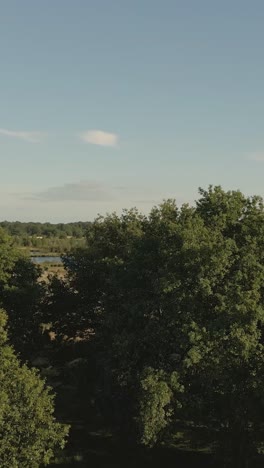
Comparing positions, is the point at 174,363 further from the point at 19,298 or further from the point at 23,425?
the point at 19,298

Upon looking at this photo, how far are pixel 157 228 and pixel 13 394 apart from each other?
13.7 metres

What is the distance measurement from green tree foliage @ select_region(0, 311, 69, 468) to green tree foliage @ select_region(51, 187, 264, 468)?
483cm

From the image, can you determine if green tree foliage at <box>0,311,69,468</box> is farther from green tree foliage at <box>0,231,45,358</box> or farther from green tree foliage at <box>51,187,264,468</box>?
green tree foliage at <box>0,231,45,358</box>

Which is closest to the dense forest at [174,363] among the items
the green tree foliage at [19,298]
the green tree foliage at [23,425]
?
the green tree foliage at [23,425]

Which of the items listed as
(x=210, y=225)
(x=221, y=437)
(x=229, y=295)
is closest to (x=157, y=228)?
(x=210, y=225)

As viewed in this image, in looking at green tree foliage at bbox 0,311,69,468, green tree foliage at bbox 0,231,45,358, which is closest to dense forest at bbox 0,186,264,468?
green tree foliage at bbox 0,311,69,468

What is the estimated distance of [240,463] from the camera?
26.8 m

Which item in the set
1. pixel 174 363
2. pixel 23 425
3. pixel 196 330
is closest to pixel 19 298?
pixel 174 363

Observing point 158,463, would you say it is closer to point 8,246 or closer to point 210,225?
point 210,225

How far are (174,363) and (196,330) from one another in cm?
A: 280

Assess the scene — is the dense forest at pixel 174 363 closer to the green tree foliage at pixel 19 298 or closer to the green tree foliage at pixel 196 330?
the green tree foliage at pixel 196 330

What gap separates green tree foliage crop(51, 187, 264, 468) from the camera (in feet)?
84.6

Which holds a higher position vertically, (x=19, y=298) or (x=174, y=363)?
(x=19, y=298)

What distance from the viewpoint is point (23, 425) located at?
22.3 metres
